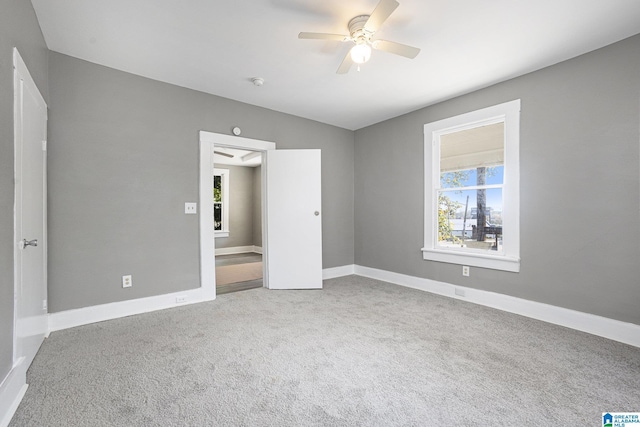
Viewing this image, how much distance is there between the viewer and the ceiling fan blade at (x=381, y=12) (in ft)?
5.83

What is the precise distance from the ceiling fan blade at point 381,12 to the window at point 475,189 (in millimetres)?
2058

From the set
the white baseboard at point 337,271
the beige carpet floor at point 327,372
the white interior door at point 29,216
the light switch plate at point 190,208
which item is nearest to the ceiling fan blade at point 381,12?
the white interior door at point 29,216

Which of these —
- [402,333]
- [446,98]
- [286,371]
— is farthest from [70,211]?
[446,98]

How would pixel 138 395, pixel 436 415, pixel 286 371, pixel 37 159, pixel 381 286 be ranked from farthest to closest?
1. pixel 381 286
2. pixel 37 159
3. pixel 286 371
4. pixel 138 395
5. pixel 436 415

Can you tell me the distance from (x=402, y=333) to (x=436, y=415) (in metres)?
1.07

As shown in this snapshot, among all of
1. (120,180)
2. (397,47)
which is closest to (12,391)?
(120,180)

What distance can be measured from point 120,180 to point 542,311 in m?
4.46

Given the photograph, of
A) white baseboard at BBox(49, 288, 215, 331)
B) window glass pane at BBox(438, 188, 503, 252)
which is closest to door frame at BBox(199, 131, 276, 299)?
white baseboard at BBox(49, 288, 215, 331)

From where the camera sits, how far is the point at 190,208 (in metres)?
3.51

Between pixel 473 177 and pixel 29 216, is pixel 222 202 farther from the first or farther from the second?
pixel 473 177

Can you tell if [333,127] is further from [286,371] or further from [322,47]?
[286,371]

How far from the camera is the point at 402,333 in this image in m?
2.62

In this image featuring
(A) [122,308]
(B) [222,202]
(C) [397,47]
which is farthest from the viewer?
(B) [222,202]

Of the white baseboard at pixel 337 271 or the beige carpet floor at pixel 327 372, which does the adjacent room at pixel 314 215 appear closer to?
the beige carpet floor at pixel 327 372
